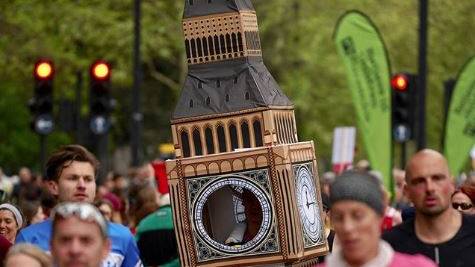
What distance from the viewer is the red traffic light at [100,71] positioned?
26719mm

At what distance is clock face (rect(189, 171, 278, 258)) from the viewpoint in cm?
1147

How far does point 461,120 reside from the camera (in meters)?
26.0

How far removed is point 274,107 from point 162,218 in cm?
325

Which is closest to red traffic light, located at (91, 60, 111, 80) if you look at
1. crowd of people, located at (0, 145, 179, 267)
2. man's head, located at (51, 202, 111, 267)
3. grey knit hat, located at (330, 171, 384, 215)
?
crowd of people, located at (0, 145, 179, 267)

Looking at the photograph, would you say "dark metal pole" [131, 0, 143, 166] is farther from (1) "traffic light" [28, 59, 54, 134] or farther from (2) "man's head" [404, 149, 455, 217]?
(2) "man's head" [404, 149, 455, 217]

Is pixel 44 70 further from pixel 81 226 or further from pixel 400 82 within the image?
pixel 81 226

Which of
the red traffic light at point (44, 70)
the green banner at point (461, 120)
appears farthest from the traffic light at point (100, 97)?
the green banner at point (461, 120)

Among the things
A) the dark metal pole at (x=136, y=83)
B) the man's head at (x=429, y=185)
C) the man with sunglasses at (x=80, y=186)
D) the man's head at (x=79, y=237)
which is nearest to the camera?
the man's head at (x=79, y=237)

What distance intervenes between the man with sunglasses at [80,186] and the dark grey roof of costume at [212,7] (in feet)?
5.36

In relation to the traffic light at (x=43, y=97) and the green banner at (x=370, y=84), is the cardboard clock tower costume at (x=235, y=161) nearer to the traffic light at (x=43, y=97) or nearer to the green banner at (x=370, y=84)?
the green banner at (x=370, y=84)

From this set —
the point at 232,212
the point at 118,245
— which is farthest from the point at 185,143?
the point at 118,245

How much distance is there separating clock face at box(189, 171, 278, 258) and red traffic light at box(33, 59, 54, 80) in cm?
1337

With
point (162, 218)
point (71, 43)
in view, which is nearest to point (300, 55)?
point (71, 43)

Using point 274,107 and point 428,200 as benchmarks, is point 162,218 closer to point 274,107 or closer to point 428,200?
point 274,107
